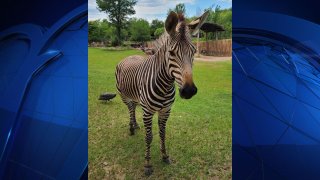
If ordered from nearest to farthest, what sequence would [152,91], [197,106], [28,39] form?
1. [152,91]
2. [197,106]
3. [28,39]

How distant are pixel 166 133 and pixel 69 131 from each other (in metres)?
0.81

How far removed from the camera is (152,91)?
103 inches

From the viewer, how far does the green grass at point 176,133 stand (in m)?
2.75

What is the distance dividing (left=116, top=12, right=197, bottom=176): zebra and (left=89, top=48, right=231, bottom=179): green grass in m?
0.07

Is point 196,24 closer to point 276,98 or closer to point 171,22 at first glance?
point 171,22

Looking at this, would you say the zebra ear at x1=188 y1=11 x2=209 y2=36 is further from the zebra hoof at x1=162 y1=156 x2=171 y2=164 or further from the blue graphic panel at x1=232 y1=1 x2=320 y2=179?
the zebra hoof at x1=162 y1=156 x2=171 y2=164

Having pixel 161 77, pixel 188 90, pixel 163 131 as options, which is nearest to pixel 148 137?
pixel 163 131

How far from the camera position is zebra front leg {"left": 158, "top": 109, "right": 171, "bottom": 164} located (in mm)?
2709

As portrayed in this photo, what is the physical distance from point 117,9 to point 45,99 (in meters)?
0.98

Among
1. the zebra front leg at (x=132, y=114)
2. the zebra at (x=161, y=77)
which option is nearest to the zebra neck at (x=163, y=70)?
the zebra at (x=161, y=77)

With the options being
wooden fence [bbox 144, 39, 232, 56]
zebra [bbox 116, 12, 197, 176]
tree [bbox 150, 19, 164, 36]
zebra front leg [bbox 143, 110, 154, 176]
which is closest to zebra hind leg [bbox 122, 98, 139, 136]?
zebra [bbox 116, 12, 197, 176]

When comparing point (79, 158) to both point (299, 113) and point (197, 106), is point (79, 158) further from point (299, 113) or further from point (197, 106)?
point (299, 113)

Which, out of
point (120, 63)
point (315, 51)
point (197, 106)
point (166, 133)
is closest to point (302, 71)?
point (315, 51)

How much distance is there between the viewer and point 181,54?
2.36m
